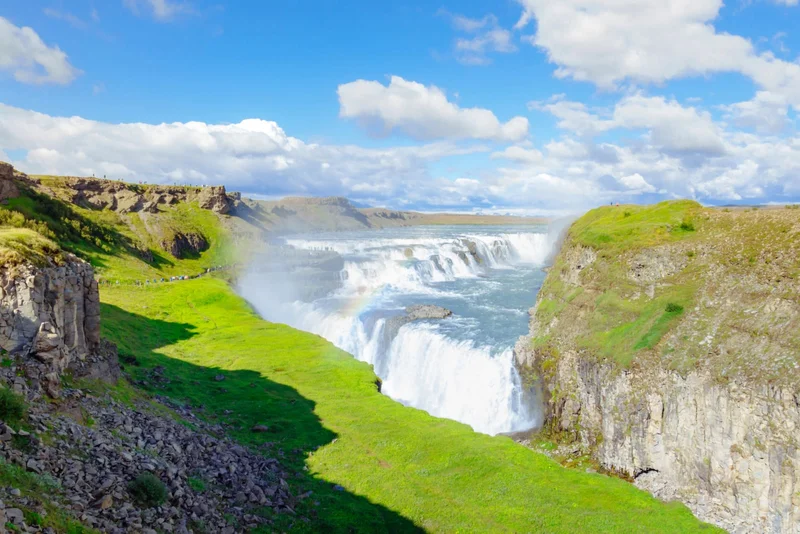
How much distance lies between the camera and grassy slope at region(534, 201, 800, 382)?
91.5 feet

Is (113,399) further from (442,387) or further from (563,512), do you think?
(442,387)

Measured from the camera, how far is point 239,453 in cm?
2497

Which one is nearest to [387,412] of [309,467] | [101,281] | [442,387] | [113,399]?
[309,467]

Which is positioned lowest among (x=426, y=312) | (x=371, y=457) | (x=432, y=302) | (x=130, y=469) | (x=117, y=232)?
(x=371, y=457)

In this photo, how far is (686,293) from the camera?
3338 cm

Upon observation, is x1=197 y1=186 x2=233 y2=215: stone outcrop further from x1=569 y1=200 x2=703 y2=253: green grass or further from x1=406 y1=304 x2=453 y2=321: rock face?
x1=569 y1=200 x2=703 y2=253: green grass

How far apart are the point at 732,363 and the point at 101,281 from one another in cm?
7864

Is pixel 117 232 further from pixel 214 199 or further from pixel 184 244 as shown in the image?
pixel 214 199

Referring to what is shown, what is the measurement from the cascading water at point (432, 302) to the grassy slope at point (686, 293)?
6.65 meters

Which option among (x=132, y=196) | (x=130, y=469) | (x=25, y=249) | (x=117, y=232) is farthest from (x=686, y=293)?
(x=132, y=196)

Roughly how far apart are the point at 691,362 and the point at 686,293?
6992mm

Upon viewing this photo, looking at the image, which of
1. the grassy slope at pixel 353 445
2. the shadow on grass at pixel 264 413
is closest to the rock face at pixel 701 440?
the grassy slope at pixel 353 445

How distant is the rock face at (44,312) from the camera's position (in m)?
18.2

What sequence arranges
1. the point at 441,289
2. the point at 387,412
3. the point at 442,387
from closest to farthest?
the point at 387,412, the point at 442,387, the point at 441,289
